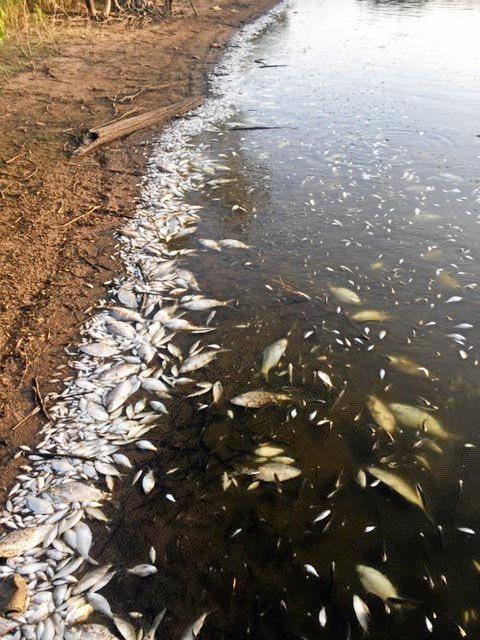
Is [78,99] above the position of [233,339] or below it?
above

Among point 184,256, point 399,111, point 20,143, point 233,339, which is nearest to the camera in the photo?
point 233,339

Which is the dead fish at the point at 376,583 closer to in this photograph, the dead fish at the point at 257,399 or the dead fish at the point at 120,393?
the dead fish at the point at 257,399

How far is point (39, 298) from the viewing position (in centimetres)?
455

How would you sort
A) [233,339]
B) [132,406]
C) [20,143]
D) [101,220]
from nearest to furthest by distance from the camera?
[132,406]
[233,339]
[101,220]
[20,143]

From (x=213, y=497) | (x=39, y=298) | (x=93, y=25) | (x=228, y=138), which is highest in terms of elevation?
(x=93, y=25)

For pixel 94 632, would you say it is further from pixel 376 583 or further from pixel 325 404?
pixel 325 404

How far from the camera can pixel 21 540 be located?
2.78m

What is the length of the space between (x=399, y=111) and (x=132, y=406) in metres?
8.39

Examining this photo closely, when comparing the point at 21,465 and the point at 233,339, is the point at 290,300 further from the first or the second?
the point at 21,465

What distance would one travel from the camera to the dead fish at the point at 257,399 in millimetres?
3596

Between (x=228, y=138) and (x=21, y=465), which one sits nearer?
(x=21, y=465)

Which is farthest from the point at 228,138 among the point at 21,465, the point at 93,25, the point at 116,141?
the point at 93,25

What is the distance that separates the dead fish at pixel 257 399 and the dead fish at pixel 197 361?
48 centimetres

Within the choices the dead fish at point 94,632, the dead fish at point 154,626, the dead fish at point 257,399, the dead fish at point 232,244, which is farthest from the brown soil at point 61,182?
the dead fish at point 257,399
